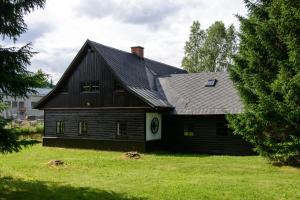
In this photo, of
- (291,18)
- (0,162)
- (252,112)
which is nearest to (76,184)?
(0,162)

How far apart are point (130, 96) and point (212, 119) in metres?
5.70

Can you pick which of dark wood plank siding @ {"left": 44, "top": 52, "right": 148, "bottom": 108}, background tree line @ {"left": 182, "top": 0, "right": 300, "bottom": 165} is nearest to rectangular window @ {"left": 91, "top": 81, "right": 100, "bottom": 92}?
dark wood plank siding @ {"left": 44, "top": 52, "right": 148, "bottom": 108}

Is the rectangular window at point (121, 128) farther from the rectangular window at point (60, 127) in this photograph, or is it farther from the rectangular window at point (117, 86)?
the rectangular window at point (60, 127)

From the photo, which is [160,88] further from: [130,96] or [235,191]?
[235,191]

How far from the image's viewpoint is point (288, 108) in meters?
16.3

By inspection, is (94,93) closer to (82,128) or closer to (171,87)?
(82,128)

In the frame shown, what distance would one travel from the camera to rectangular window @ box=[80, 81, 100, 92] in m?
26.4

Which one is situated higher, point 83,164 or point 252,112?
point 252,112

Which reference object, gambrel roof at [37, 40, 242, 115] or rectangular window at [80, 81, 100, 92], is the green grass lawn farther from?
rectangular window at [80, 81, 100, 92]

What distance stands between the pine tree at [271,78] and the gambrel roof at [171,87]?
5.35 metres

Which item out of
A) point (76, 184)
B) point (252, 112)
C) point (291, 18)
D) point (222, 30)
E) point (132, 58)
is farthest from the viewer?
point (222, 30)

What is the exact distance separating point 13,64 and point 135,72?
17.4 metres

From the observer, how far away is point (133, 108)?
24.4 meters

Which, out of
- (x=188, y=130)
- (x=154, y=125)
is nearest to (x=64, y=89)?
(x=154, y=125)
